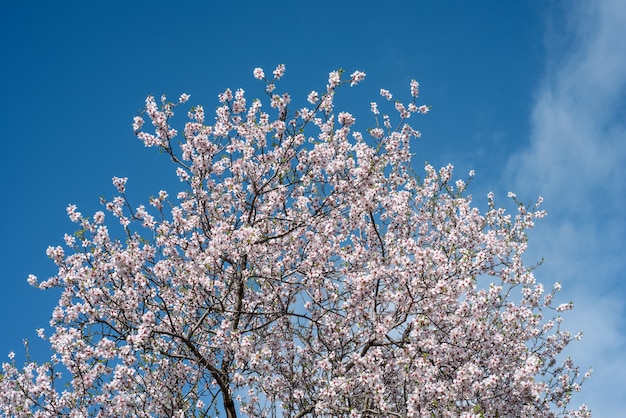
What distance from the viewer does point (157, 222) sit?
11.5 metres

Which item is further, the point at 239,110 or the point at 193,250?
the point at 239,110

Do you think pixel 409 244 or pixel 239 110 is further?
pixel 239 110

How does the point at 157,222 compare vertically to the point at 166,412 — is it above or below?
above

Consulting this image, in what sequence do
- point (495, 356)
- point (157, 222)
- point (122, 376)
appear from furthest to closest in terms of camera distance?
point (157, 222) → point (495, 356) → point (122, 376)

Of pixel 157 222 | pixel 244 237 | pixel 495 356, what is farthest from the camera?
pixel 157 222

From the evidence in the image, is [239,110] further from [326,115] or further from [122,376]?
[122,376]

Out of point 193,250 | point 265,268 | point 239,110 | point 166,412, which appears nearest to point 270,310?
point 265,268

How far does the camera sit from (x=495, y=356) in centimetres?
1075

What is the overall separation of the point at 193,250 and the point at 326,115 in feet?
12.9

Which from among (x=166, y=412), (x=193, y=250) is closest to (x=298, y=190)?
(x=193, y=250)

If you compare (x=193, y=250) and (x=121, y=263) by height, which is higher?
(x=193, y=250)

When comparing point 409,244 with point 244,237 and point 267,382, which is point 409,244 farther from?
point 267,382

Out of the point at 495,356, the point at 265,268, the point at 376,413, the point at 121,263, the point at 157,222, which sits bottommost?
the point at 376,413

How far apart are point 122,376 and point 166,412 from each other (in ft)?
4.81
